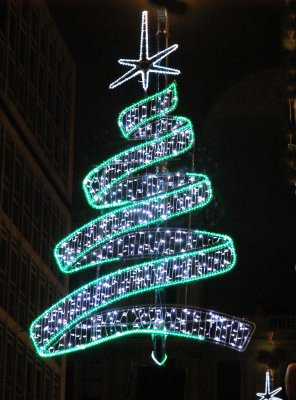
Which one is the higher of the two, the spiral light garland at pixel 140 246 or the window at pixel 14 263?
the spiral light garland at pixel 140 246

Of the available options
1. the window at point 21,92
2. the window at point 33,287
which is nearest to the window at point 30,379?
the window at point 33,287

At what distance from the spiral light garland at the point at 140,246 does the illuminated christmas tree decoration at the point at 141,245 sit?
0.9 inches

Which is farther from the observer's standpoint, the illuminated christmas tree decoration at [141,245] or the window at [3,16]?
the window at [3,16]

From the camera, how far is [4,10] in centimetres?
4169

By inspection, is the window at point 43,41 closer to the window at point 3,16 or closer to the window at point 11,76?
the window at point 11,76

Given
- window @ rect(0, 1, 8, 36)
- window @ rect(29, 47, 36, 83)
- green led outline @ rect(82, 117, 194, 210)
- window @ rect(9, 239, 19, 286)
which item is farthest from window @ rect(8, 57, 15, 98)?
green led outline @ rect(82, 117, 194, 210)

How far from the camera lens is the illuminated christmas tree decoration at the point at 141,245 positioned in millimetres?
30078

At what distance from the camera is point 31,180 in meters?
44.8

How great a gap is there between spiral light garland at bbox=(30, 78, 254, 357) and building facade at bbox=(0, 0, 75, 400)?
949 centimetres

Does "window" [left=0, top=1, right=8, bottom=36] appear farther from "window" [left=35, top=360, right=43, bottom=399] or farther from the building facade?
"window" [left=35, top=360, right=43, bottom=399]

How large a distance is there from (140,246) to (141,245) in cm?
61

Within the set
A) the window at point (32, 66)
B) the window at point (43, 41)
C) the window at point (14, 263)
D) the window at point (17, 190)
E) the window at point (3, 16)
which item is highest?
the window at point (3, 16)

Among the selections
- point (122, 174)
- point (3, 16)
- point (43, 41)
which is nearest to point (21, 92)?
point (3, 16)

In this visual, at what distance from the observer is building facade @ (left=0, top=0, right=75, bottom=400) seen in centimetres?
4131
